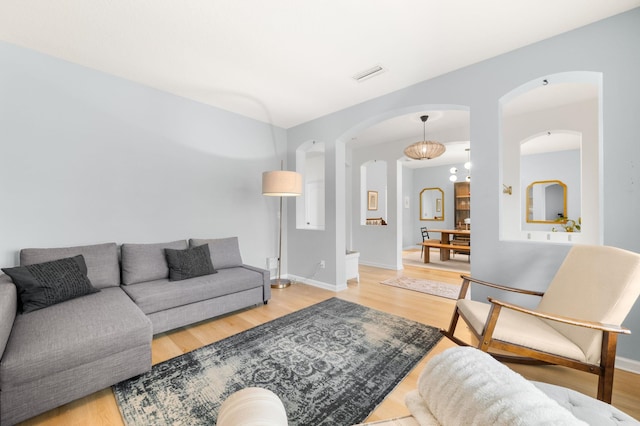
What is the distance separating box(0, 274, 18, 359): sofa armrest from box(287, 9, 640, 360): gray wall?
144 inches

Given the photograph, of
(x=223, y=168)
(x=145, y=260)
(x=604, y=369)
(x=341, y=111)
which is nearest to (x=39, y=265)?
(x=145, y=260)

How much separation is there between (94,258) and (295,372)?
7.59ft

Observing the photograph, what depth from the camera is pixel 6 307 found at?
1651 millimetres

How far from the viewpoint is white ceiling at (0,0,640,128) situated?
6.60 ft

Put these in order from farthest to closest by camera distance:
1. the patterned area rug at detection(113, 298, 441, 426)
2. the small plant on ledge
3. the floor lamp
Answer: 1. the small plant on ledge
2. the floor lamp
3. the patterned area rug at detection(113, 298, 441, 426)

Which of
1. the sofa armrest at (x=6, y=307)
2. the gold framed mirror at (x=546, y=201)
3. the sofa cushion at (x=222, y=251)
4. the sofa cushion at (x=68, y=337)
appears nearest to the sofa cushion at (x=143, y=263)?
the sofa cushion at (x=222, y=251)

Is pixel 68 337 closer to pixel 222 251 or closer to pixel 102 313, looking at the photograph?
pixel 102 313

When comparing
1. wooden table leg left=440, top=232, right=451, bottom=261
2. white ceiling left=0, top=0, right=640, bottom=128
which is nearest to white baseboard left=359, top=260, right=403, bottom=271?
wooden table leg left=440, top=232, right=451, bottom=261

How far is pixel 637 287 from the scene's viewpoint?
60.7 inches

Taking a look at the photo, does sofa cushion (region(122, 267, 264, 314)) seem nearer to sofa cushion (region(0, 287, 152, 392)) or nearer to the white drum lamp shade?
sofa cushion (region(0, 287, 152, 392))

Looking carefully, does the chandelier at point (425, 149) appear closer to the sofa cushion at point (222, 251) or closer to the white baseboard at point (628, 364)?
the white baseboard at point (628, 364)

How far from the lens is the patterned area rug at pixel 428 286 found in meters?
3.85

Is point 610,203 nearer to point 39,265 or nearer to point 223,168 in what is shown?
point 223,168

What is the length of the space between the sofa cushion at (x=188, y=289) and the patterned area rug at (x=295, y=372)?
0.56 m
